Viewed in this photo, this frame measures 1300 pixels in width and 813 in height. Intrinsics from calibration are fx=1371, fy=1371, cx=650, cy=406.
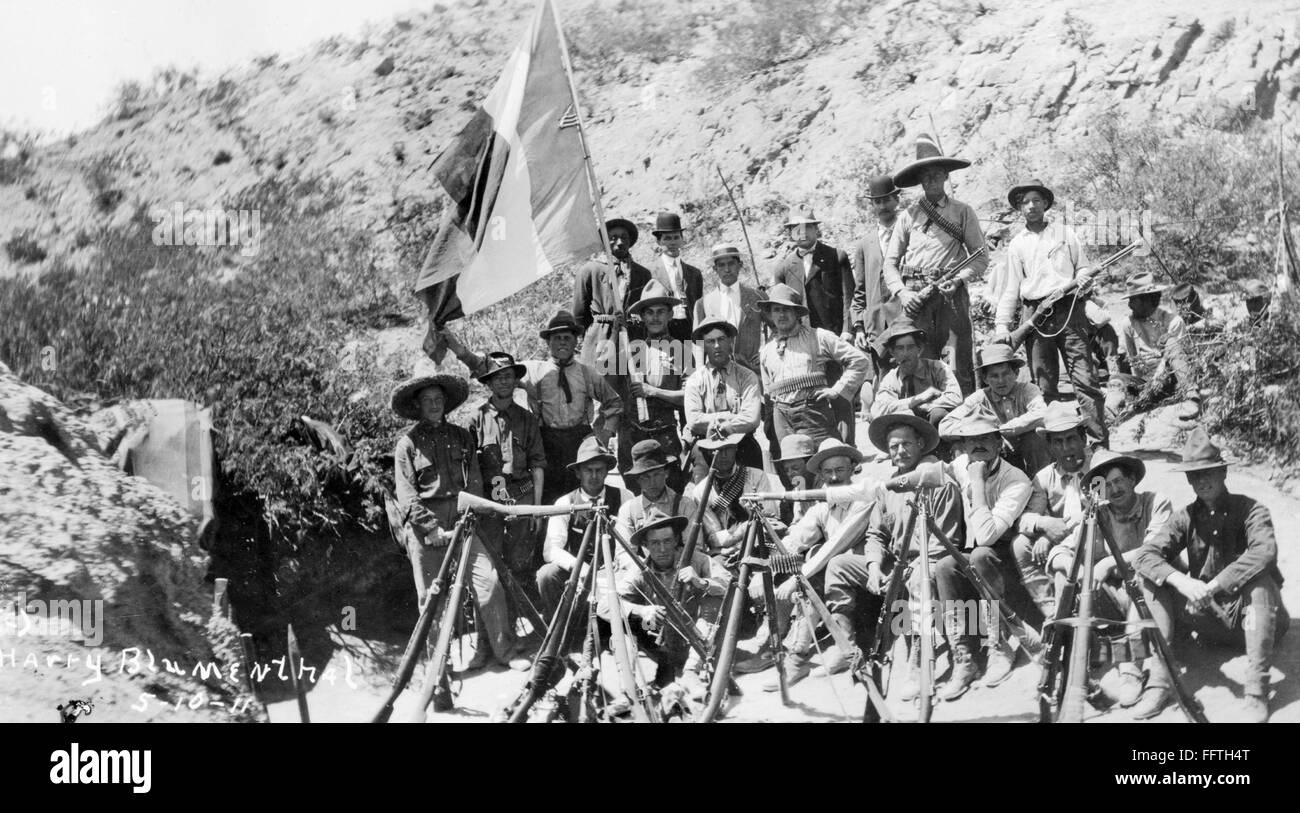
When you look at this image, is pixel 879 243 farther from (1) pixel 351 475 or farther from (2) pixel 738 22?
(2) pixel 738 22

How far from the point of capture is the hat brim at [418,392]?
30.5 feet

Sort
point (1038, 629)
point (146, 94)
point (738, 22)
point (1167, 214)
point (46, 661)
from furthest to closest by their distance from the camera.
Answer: point (146, 94), point (738, 22), point (1167, 214), point (1038, 629), point (46, 661)

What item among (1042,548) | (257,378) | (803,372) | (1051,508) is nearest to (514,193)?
(803,372)

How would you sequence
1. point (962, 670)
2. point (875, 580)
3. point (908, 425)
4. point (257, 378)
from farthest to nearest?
point (257, 378) < point (908, 425) < point (875, 580) < point (962, 670)

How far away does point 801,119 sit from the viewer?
19562 mm

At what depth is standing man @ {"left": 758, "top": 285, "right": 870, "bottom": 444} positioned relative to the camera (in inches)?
375

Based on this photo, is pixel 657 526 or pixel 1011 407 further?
pixel 1011 407

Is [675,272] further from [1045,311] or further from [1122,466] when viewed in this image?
[1122,466]

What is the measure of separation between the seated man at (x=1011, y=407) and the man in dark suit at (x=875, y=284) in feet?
4.65

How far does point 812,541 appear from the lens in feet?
28.0

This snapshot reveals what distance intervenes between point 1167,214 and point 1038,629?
23.0 feet

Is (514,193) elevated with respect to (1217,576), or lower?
elevated

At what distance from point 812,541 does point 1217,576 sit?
→ 2.35m

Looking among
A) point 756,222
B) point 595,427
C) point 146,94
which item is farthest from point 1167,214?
point 146,94
